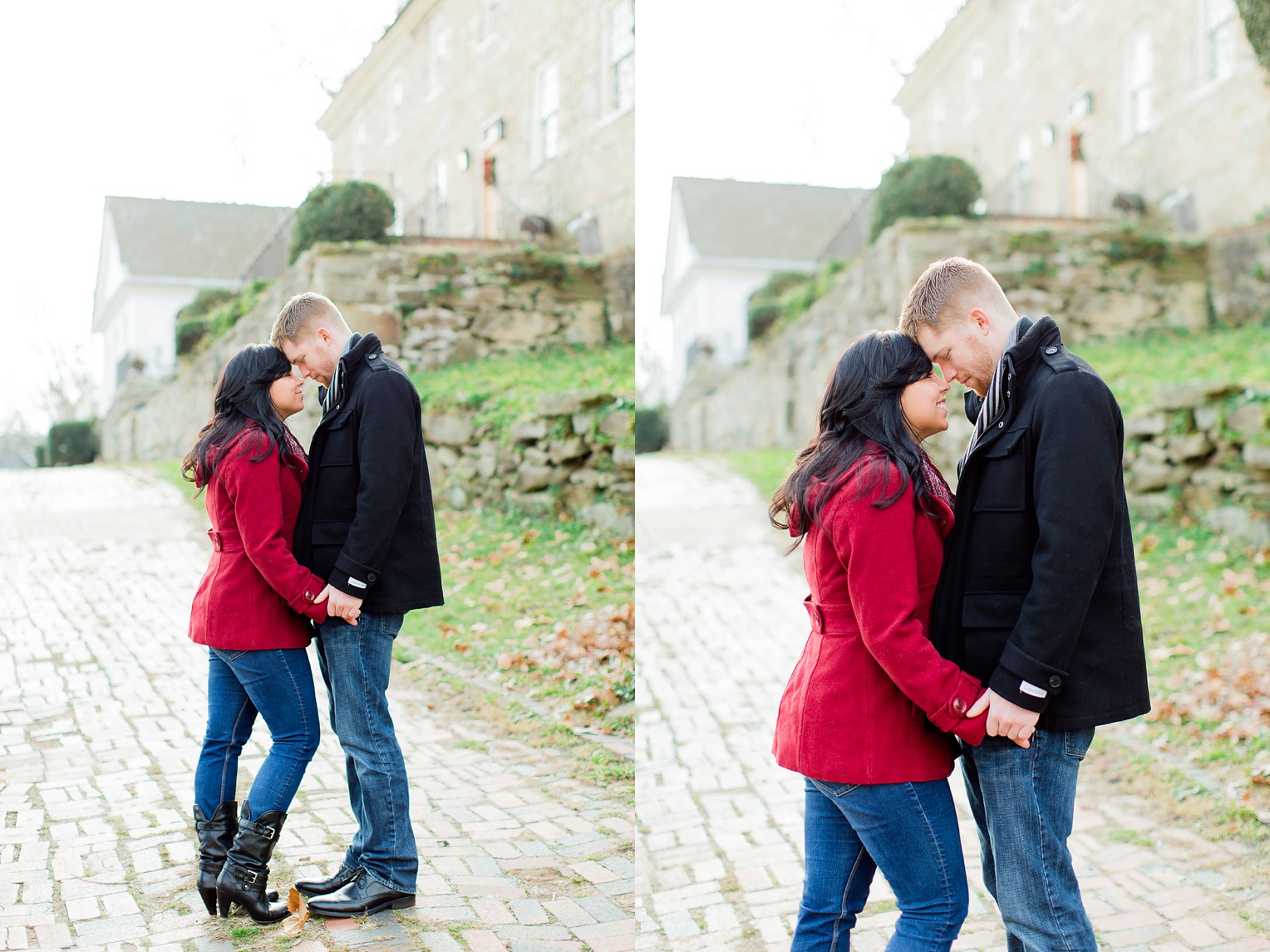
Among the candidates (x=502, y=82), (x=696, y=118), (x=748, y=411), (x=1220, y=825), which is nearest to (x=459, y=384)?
(x=502, y=82)

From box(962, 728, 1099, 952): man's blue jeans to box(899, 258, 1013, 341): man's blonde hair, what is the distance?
2.63ft

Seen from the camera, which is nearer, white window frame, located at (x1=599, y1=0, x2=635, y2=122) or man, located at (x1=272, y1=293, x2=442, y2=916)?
man, located at (x1=272, y1=293, x2=442, y2=916)

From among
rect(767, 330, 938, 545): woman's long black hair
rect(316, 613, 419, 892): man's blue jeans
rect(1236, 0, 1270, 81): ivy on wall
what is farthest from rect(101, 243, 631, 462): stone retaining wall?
rect(1236, 0, 1270, 81): ivy on wall

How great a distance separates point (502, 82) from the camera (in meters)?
4.52

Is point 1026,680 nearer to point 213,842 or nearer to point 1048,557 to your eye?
point 1048,557

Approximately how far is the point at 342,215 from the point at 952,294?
2.50m

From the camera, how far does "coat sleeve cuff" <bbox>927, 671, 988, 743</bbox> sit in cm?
186

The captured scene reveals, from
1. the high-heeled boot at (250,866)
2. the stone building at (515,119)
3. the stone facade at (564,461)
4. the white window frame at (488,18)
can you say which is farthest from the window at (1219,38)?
the high-heeled boot at (250,866)

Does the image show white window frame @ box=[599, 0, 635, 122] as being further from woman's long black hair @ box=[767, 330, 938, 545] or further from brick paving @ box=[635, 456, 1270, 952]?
brick paving @ box=[635, 456, 1270, 952]

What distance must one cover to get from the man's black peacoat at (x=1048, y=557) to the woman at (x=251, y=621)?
1645 millimetres

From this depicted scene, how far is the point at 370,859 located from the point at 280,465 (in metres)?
1.15

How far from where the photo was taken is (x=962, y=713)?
1860mm

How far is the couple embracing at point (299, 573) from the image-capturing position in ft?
8.87

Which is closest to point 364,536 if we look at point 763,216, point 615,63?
point 615,63
